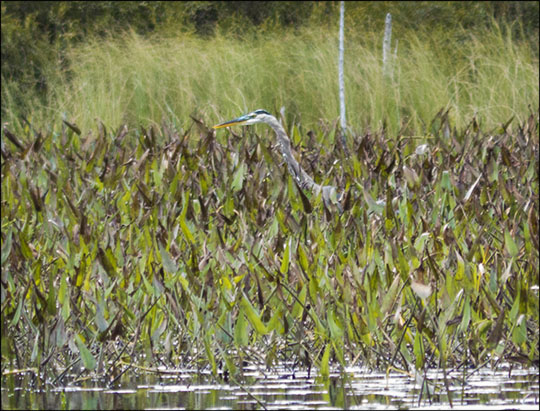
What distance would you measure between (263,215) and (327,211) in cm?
33

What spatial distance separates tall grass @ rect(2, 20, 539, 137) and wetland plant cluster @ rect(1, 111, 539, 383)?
392 cm

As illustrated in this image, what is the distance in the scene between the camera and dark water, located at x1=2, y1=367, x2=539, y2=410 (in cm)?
327

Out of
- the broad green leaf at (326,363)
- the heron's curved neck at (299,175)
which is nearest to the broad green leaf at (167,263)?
the broad green leaf at (326,363)

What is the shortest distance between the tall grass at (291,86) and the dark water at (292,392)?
20.9 feet

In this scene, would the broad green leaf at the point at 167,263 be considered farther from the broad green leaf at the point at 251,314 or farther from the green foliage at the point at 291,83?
the green foliage at the point at 291,83

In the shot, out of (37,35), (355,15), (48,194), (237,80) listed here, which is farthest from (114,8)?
(48,194)

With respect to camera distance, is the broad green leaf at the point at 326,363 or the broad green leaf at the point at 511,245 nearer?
the broad green leaf at the point at 326,363

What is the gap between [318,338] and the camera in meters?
3.91

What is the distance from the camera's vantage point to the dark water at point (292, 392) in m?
3.27

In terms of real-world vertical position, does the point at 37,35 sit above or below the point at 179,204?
below

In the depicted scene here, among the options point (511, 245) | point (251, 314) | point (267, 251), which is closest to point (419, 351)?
point (251, 314)

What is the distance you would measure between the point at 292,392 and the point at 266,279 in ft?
3.36

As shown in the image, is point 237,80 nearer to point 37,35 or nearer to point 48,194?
point 48,194

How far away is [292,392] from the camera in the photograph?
3443mm
